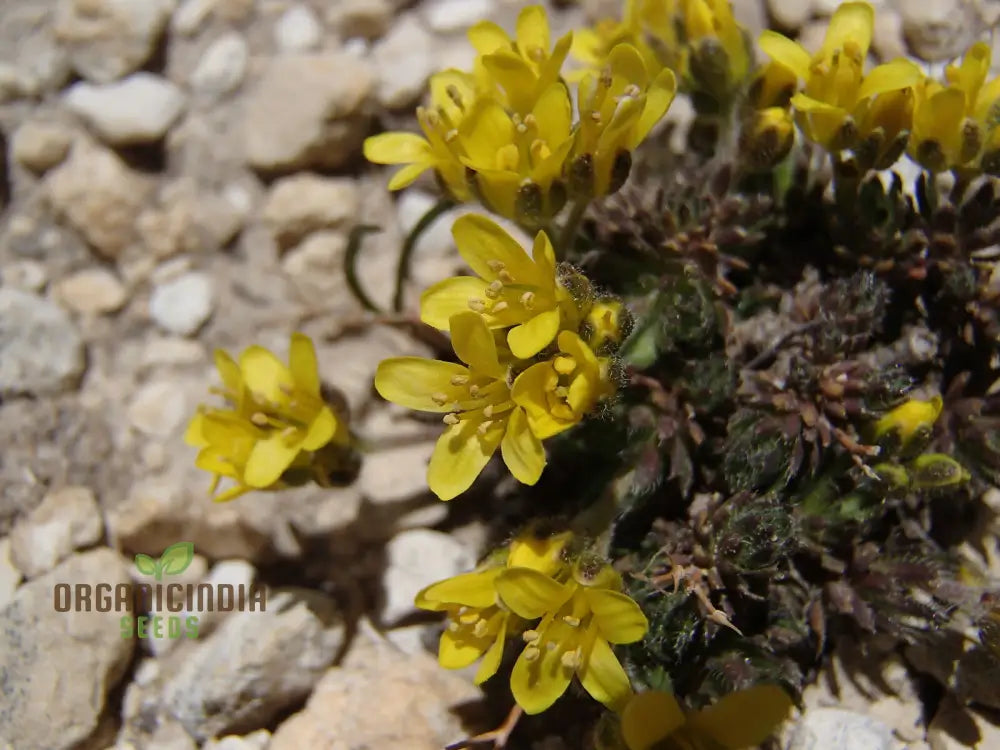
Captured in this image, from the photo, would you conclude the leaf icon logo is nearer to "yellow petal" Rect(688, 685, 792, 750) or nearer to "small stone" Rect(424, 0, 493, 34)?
"yellow petal" Rect(688, 685, 792, 750)

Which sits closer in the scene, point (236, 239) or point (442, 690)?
point (442, 690)

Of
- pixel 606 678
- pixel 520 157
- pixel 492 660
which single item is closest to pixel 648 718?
pixel 606 678

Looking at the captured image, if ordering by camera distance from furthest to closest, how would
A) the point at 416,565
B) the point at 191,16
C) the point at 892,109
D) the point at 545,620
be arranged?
the point at 191,16 < the point at 416,565 < the point at 892,109 < the point at 545,620

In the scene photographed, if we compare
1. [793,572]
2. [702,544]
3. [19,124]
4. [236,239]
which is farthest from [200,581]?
[19,124]

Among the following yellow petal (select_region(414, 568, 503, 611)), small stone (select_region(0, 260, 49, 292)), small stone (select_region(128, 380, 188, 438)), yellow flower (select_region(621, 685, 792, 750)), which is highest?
yellow petal (select_region(414, 568, 503, 611))

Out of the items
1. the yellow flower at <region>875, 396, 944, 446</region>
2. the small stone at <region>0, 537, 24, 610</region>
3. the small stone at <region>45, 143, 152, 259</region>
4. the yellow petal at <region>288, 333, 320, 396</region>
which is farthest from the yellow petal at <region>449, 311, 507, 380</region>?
the small stone at <region>45, 143, 152, 259</region>

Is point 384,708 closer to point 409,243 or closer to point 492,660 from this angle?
point 492,660

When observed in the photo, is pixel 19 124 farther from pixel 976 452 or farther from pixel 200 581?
pixel 976 452
